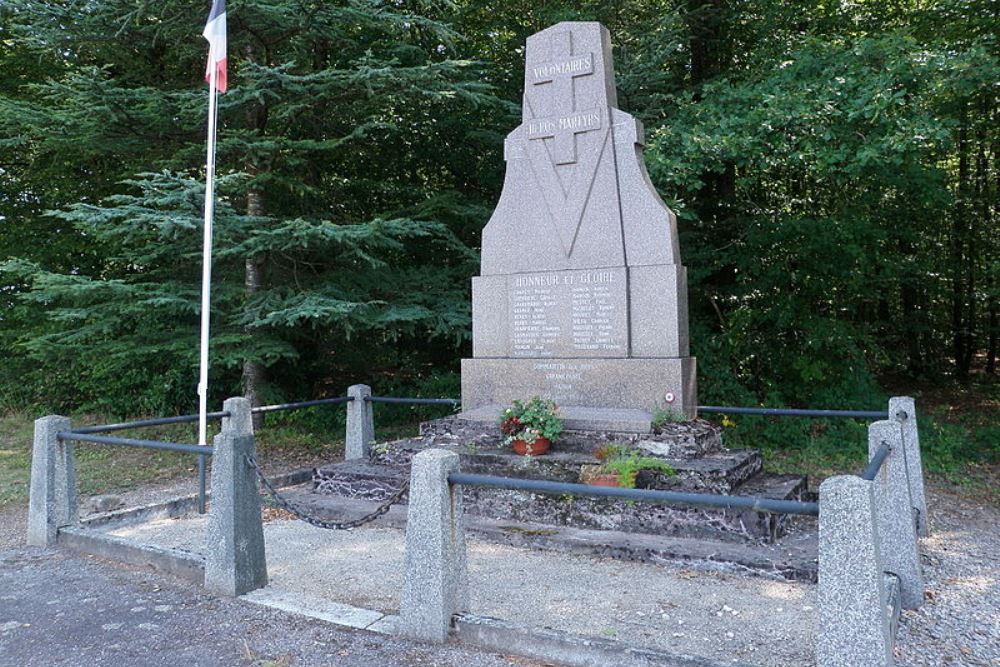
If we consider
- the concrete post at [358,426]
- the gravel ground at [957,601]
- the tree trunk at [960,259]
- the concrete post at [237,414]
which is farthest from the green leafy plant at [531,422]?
the tree trunk at [960,259]

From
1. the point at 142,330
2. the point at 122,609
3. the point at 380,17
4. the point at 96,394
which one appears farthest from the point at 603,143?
the point at 96,394

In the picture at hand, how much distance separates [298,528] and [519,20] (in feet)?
33.2

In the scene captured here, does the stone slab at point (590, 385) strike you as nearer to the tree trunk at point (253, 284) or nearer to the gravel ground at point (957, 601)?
the gravel ground at point (957, 601)

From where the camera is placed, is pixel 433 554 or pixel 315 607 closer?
pixel 433 554

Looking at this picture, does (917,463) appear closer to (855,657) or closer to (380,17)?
(855,657)

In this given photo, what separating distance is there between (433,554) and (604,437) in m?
3.37

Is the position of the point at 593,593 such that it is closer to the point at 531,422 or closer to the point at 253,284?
the point at 531,422

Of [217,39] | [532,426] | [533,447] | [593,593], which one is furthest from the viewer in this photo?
[217,39]

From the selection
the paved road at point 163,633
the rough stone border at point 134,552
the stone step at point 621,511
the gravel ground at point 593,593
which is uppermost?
the stone step at point 621,511

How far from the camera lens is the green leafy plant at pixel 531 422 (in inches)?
275

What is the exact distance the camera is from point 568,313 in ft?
25.8

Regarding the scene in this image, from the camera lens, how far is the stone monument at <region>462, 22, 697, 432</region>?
24.2 ft

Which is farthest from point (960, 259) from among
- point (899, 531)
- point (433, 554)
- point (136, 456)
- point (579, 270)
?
point (136, 456)

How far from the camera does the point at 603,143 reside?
7863 mm
